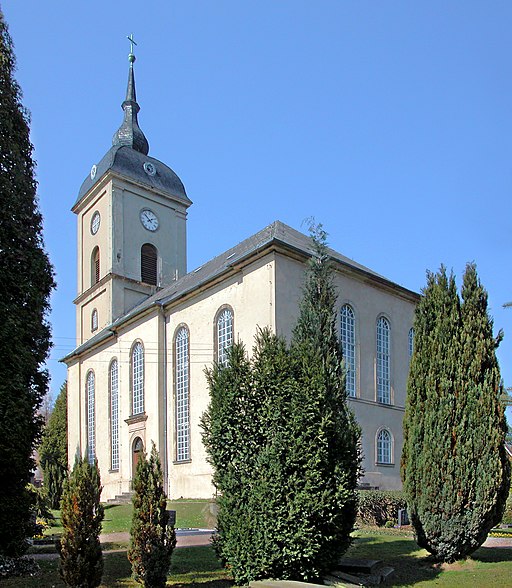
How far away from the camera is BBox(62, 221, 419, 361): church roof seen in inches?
1022

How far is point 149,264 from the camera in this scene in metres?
40.8

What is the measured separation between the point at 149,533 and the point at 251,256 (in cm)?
1696

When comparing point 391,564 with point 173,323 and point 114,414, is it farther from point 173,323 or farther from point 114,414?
point 114,414

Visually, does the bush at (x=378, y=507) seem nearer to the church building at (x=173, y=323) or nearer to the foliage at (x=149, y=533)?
the church building at (x=173, y=323)

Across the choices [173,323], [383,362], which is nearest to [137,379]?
[173,323]

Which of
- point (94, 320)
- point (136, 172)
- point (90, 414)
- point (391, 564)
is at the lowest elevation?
point (391, 564)

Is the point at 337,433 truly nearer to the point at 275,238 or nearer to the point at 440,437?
the point at 440,437

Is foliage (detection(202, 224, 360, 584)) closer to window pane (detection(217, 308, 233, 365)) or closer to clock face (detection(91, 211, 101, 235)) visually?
window pane (detection(217, 308, 233, 365))

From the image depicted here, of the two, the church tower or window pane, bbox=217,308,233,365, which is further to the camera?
the church tower

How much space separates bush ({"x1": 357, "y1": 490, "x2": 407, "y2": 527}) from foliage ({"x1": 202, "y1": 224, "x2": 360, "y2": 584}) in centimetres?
1025

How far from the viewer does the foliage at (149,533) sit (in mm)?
9906

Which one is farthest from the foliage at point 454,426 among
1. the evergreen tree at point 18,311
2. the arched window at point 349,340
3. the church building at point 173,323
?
the arched window at point 349,340

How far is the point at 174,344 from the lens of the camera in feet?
102

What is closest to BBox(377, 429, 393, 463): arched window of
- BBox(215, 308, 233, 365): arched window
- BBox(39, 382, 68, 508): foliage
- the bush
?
the bush
